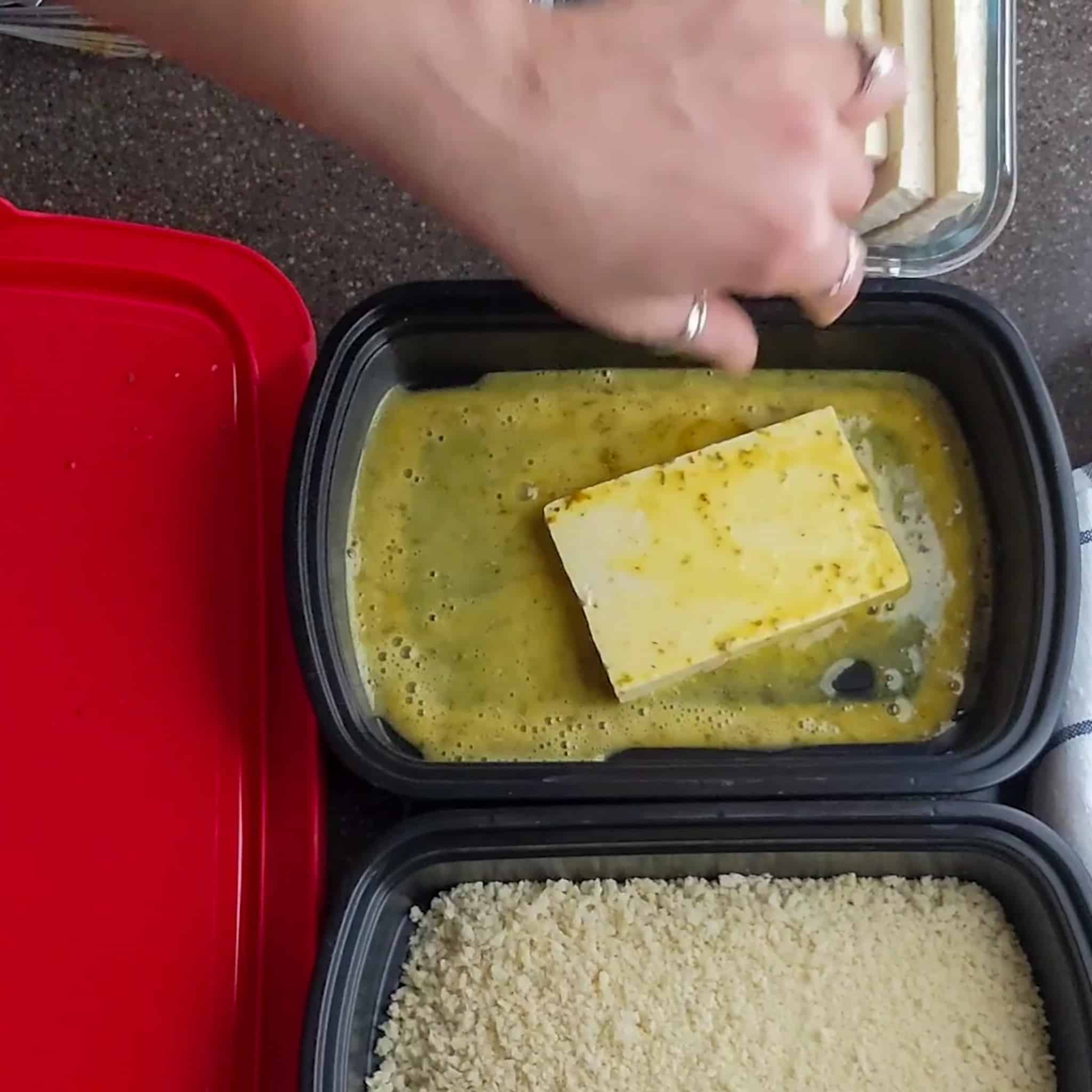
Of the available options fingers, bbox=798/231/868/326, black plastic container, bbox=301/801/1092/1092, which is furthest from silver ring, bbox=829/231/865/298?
black plastic container, bbox=301/801/1092/1092

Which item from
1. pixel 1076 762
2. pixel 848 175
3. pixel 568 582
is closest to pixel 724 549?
pixel 568 582

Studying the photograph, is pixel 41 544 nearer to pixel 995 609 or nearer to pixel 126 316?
pixel 126 316

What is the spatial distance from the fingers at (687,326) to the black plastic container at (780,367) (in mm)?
277

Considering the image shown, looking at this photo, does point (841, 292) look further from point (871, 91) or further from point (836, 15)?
point (836, 15)

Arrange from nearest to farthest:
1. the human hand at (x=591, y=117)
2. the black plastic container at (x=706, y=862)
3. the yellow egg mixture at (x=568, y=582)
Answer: the human hand at (x=591, y=117)
the black plastic container at (x=706, y=862)
the yellow egg mixture at (x=568, y=582)

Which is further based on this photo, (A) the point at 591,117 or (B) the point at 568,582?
(B) the point at 568,582

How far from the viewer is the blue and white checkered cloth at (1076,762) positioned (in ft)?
2.50

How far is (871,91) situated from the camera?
51 cm

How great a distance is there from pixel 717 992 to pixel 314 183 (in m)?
0.64

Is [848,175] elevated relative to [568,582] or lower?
elevated

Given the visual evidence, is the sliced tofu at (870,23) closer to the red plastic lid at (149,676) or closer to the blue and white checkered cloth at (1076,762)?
the blue and white checkered cloth at (1076,762)

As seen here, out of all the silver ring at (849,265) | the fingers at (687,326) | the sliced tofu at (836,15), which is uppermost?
the sliced tofu at (836,15)

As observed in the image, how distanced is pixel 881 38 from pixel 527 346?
30 centimetres

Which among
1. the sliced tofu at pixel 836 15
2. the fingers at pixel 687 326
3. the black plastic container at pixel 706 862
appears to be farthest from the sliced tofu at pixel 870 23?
the black plastic container at pixel 706 862
